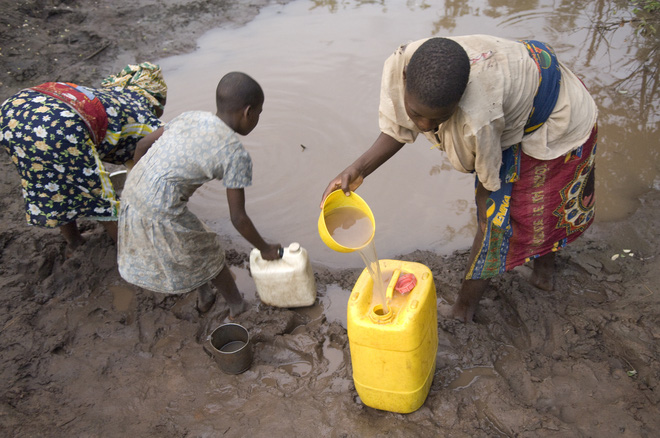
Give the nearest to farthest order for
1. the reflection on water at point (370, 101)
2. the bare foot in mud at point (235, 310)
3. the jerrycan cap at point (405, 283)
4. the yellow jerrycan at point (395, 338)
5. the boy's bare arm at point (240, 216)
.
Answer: the yellow jerrycan at point (395, 338) < the jerrycan cap at point (405, 283) < the boy's bare arm at point (240, 216) < the bare foot in mud at point (235, 310) < the reflection on water at point (370, 101)

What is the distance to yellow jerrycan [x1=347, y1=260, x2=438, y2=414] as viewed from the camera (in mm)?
1845

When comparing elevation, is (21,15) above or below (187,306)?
above

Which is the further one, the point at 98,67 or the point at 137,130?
the point at 98,67

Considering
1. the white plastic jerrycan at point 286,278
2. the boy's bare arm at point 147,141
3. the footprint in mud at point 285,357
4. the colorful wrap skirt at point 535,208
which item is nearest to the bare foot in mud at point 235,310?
the white plastic jerrycan at point 286,278

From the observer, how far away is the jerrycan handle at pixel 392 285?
6.34 ft

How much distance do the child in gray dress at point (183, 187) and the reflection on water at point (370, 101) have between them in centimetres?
95

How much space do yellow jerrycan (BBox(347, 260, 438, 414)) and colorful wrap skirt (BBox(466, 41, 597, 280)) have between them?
0.44m

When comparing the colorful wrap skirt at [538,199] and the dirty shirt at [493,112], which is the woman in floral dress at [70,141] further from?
the colorful wrap skirt at [538,199]

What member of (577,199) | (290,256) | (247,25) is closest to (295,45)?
(247,25)

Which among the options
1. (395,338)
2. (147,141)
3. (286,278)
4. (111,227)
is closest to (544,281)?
(395,338)

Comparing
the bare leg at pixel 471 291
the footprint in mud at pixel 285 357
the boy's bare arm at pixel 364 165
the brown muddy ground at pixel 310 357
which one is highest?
the boy's bare arm at pixel 364 165

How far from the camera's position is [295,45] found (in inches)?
213

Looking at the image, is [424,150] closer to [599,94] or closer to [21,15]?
[599,94]

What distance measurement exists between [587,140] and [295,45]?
407 cm
